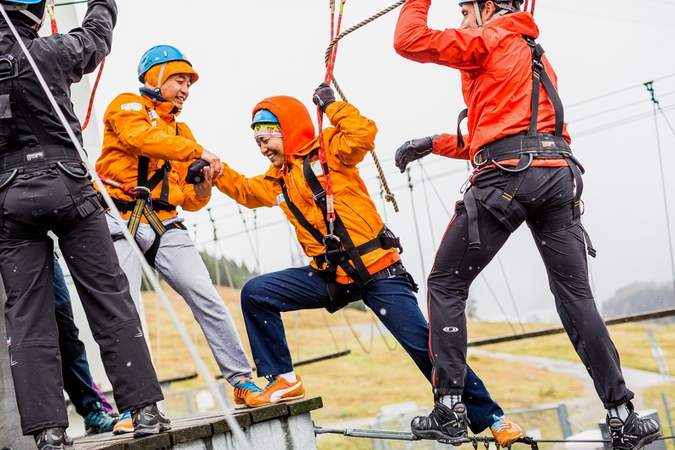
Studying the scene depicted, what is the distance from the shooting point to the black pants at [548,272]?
359cm

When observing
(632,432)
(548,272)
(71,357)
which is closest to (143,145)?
(71,357)

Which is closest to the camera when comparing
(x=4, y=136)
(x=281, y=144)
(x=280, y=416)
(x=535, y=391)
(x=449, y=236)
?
(x=4, y=136)

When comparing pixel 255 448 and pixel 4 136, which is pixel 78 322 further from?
pixel 4 136

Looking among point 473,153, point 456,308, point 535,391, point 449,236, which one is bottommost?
point 535,391

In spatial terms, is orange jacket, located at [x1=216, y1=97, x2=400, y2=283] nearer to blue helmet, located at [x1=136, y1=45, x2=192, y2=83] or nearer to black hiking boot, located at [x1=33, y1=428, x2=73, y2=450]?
blue helmet, located at [x1=136, y1=45, x2=192, y2=83]

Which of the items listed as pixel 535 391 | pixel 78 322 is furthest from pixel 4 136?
pixel 535 391

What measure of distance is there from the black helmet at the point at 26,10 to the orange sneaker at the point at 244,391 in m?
1.96

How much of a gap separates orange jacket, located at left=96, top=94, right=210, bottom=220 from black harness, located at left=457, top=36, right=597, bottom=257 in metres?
1.40

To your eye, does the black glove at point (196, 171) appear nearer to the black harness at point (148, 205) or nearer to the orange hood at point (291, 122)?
the black harness at point (148, 205)

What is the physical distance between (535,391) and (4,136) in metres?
29.8

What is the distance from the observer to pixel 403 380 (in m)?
32.4

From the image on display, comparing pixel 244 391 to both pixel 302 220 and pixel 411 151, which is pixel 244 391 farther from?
pixel 411 151

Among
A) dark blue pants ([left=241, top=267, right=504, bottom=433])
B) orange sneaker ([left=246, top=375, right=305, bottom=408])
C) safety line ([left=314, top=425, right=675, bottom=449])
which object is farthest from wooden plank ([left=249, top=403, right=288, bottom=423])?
safety line ([left=314, top=425, right=675, bottom=449])

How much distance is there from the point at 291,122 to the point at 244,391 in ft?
4.54
